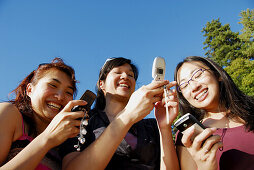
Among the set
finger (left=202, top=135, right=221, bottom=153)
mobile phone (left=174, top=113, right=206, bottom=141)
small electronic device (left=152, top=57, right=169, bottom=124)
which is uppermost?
small electronic device (left=152, top=57, right=169, bottom=124)

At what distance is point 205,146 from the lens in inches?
76.4

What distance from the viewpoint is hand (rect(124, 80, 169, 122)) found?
7.34 ft

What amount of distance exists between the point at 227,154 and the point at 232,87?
1190 mm

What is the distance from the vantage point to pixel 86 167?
6.95ft

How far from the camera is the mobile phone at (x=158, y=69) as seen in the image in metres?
2.63

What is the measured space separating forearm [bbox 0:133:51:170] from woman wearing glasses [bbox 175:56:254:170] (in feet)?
4.97

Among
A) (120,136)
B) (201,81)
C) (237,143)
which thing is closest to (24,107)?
(120,136)

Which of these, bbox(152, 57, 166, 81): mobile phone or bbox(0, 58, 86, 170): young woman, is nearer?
bbox(0, 58, 86, 170): young woman

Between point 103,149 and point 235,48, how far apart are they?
3115cm

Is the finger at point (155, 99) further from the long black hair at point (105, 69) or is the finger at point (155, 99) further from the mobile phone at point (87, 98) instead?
the long black hair at point (105, 69)

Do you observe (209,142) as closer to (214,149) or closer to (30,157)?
(214,149)

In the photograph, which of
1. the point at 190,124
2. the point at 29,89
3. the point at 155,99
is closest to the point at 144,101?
the point at 155,99

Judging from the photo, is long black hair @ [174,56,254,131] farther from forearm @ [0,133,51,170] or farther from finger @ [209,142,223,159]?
forearm @ [0,133,51,170]

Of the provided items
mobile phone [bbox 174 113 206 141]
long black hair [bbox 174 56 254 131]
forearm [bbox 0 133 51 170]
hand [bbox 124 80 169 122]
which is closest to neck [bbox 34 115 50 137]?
forearm [bbox 0 133 51 170]
